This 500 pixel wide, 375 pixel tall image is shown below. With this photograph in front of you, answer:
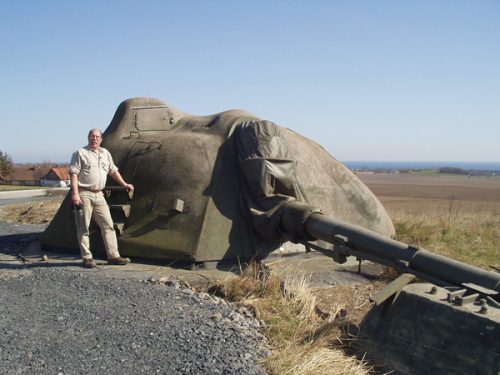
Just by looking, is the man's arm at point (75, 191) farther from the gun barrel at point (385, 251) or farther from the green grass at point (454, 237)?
the green grass at point (454, 237)

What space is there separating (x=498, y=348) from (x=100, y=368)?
2964 mm

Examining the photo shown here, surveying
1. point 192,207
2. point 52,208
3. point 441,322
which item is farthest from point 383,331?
point 52,208

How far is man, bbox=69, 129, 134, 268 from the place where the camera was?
662cm

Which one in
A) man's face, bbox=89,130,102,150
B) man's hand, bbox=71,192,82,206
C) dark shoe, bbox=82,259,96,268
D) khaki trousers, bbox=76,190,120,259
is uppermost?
man's face, bbox=89,130,102,150

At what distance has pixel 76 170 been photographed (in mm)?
6543

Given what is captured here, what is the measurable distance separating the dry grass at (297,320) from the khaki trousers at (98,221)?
165 cm

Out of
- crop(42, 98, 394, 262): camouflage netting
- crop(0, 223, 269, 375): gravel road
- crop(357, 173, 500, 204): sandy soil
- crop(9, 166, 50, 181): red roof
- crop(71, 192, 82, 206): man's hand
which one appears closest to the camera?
crop(0, 223, 269, 375): gravel road

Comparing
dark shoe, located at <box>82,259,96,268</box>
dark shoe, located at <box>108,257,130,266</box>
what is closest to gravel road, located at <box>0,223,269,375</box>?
dark shoe, located at <box>82,259,96,268</box>

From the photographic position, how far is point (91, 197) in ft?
22.0

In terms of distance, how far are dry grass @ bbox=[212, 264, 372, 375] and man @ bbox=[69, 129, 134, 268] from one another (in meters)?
1.67

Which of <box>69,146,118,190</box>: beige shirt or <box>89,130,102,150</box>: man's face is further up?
<box>89,130,102,150</box>: man's face

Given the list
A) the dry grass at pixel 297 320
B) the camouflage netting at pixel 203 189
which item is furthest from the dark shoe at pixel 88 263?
the dry grass at pixel 297 320

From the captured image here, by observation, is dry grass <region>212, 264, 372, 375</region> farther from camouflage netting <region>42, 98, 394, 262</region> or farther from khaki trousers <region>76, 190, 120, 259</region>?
khaki trousers <region>76, 190, 120, 259</region>

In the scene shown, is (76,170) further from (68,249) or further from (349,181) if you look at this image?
(349,181)
